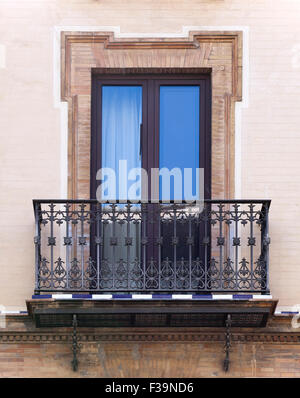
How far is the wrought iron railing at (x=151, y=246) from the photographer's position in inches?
499

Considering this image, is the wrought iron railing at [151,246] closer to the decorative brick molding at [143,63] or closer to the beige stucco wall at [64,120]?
the beige stucco wall at [64,120]

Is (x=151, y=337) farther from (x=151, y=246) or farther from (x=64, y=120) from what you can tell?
(x=64, y=120)

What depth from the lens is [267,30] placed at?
1372cm


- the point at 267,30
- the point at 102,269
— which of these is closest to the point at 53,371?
Answer: the point at 102,269

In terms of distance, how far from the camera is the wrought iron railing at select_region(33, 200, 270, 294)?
41.6ft

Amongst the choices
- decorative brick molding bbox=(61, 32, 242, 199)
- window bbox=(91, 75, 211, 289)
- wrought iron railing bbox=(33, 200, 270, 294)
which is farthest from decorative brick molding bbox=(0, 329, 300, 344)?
decorative brick molding bbox=(61, 32, 242, 199)

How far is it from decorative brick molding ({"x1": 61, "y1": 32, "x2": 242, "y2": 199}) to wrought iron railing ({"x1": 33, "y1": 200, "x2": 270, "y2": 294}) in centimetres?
69

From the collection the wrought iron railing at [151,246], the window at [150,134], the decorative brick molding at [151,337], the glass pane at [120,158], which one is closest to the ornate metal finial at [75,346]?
the decorative brick molding at [151,337]

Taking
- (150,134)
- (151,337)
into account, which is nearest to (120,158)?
(150,134)

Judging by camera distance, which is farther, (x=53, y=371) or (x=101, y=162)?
(x=101, y=162)

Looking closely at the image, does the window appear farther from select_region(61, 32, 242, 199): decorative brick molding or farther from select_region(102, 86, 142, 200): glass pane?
select_region(61, 32, 242, 199): decorative brick molding

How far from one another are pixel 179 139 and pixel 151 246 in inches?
54.3

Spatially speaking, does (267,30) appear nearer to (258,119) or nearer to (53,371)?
(258,119)
